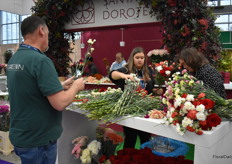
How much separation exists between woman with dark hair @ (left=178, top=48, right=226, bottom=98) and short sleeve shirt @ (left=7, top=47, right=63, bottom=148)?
1596 millimetres

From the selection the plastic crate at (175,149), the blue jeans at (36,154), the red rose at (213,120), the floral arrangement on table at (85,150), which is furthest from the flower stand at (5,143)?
the red rose at (213,120)

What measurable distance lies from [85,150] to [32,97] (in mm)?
1094

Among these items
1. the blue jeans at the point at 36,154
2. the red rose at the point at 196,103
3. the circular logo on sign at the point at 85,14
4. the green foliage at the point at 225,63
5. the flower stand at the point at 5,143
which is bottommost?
the flower stand at the point at 5,143

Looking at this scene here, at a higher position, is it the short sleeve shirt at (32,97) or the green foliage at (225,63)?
the green foliage at (225,63)

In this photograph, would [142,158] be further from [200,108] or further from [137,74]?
[137,74]

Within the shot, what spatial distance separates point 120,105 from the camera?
5.40 feet

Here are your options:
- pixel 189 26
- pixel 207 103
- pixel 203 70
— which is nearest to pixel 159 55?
pixel 189 26

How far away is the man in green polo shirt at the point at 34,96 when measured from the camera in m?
1.34

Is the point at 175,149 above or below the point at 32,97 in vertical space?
below

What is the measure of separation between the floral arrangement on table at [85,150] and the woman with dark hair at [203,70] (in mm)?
1303

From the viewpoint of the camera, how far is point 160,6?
3.79 m

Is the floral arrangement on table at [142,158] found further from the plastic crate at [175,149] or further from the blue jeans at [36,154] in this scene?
the blue jeans at [36,154]

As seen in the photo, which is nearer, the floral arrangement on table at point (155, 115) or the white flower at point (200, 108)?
the white flower at point (200, 108)

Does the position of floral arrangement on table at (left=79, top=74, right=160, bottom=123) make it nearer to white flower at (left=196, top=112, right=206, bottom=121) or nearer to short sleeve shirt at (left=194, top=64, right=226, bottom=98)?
white flower at (left=196, top=112, right=206, bottom=121)
